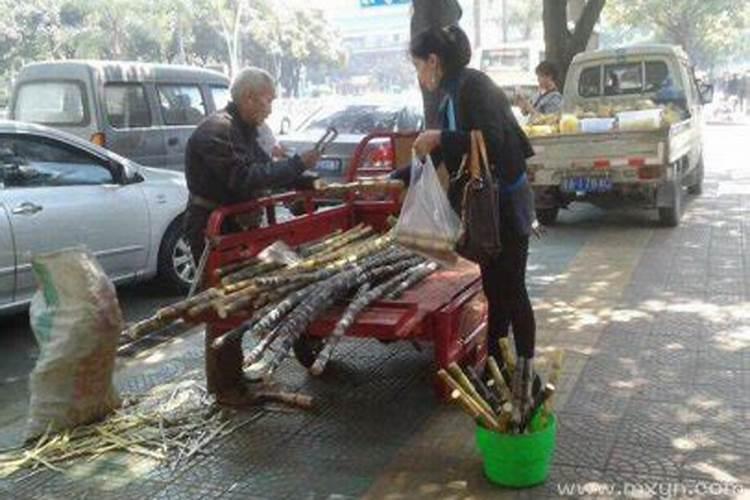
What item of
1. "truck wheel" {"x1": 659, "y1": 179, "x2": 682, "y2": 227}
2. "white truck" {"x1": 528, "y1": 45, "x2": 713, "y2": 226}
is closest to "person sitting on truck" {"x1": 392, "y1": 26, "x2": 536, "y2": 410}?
"white truck" {"x1": 528, "y1": 45, "x2": 713, "y2": 226}

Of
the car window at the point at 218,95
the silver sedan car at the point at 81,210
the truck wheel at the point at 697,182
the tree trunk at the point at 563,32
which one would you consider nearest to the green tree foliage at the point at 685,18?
the tree trunk at the point at 563,32

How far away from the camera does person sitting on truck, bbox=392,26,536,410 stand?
405cm

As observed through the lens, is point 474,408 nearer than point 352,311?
Yes

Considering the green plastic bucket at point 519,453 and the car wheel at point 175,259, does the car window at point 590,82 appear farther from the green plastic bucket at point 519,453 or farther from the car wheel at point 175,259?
the green plastic bucket at point 519,453

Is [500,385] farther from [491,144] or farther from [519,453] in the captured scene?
[491,144]

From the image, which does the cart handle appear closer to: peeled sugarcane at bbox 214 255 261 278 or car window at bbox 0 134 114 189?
peeled sugarcane at bbox 214 255 261 278

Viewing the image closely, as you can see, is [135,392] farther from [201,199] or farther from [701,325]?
[701,325]

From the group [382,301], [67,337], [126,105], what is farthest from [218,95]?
[382,301]

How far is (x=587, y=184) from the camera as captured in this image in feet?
30.9

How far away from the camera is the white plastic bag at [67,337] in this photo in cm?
432

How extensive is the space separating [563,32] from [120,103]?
6.20m

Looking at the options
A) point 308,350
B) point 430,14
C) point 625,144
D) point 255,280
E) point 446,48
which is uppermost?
point 430,14

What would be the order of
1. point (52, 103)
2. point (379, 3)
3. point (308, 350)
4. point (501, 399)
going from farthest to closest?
point (379, 3), point (52, 103), point (308, 350), point (501, 399)

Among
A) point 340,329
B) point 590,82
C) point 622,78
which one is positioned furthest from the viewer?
point 590,82
